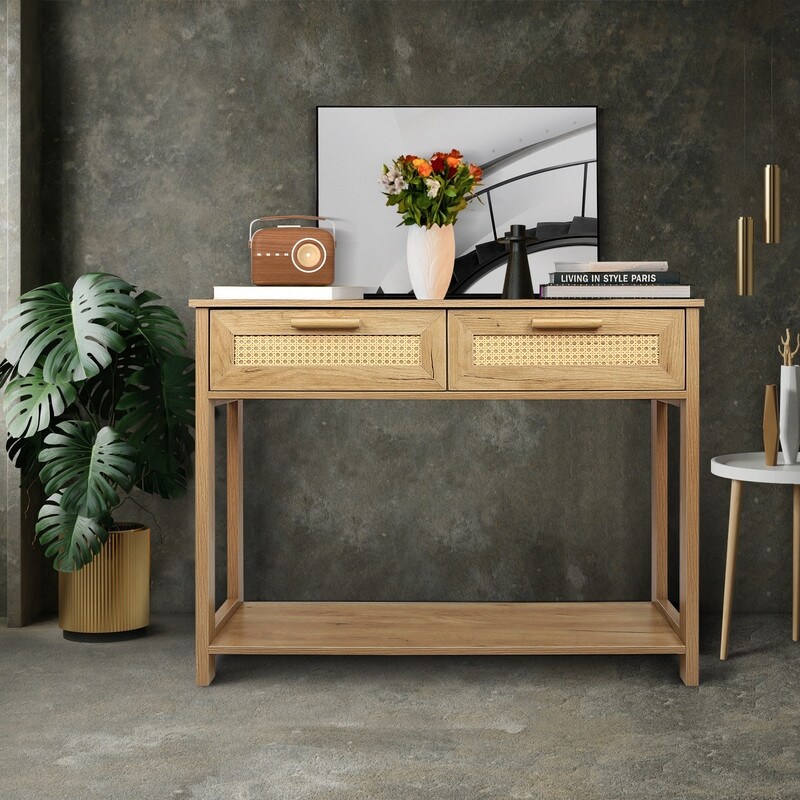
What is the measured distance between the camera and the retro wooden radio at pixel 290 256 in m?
2.54

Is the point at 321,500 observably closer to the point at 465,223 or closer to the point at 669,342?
the point at 465,223

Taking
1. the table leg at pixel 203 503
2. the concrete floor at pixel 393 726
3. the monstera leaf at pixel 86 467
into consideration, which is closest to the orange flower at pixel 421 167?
the table leg at pixel 203 503

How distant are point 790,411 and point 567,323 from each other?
31.5 inches

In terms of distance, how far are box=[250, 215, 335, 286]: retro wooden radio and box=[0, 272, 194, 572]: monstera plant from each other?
41 centimetres

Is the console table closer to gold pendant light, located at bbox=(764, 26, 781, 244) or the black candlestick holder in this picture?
the black candlestick holder

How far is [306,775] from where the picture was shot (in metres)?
1.83

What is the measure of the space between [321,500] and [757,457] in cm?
138

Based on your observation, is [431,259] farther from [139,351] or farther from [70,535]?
[70,535]

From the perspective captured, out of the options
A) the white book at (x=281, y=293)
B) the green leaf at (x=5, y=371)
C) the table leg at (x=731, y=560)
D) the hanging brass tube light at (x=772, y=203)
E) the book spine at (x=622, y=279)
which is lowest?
the table leg at (x=731, y=560)

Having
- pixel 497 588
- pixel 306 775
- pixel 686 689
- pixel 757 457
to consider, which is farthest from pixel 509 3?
pixel 306 775

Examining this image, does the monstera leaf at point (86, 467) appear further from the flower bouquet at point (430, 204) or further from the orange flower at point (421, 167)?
the orange flower at point (421, 167)

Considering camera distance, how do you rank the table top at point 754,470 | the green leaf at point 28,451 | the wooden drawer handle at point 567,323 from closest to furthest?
the wooden drawer handle at point 567,323 < the table top at point 754,470 < the green leaf at point 28,451

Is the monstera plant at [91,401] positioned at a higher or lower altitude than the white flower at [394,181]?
lower

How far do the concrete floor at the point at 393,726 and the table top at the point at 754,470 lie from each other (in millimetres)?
520
